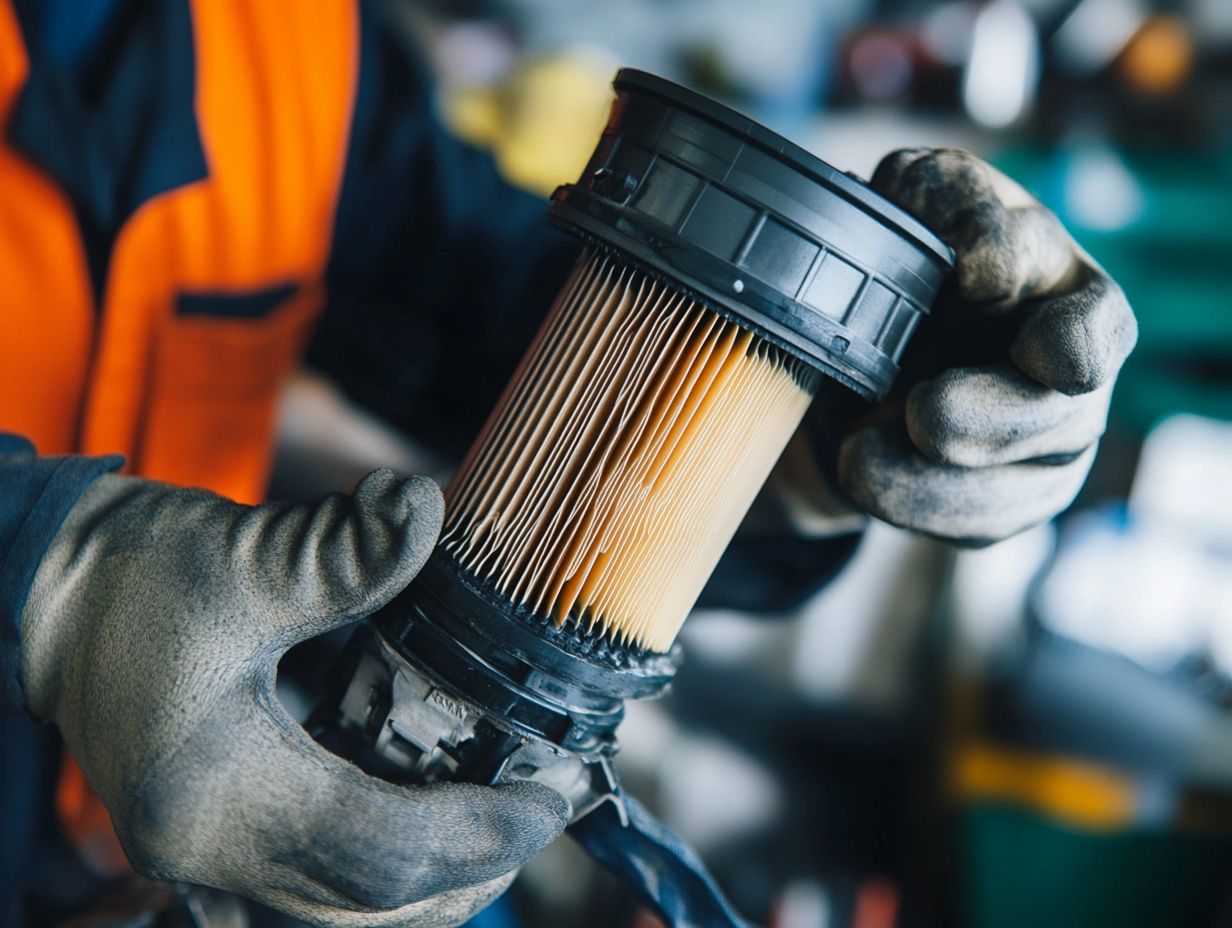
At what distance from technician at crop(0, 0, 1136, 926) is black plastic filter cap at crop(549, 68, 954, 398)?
118 mm

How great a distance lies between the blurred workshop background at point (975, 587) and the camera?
1.57 metres

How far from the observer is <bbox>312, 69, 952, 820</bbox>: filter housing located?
1.83ft

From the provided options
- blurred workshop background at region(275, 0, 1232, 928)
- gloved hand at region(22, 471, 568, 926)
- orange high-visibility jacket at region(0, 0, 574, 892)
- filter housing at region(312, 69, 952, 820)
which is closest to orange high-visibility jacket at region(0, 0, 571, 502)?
orange high-visibility jacket at region(0, 0, 574, 892)

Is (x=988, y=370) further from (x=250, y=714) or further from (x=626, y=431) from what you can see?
(x=250, y=714)

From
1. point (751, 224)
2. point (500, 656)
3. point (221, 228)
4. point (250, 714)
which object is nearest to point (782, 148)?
point (751, 224)

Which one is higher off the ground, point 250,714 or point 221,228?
point 221,228

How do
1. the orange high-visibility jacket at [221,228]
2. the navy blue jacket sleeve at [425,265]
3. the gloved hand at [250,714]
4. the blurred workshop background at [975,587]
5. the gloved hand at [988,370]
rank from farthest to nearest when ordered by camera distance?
the blurred workshop background at [975,587], the navy blue jacket sleeve at [425,265], the orange high-visibility jacket at [221,228], the gloved hand at [988,370], the gloved hand at [250,714]

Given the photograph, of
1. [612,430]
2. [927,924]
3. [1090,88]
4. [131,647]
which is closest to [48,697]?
[131,647]

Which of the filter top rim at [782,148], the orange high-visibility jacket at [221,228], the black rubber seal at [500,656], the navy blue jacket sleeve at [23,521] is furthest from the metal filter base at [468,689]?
the orange high-visibility jacket at [221,228]

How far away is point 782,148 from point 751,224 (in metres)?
0.05

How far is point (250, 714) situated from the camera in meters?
0.55

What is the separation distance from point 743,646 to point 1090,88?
4.61ft

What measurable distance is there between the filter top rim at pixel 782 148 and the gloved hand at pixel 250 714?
0.28 metres

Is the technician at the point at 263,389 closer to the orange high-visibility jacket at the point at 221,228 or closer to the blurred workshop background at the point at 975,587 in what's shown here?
the orange high-visibility jacket at the point at 221,228
